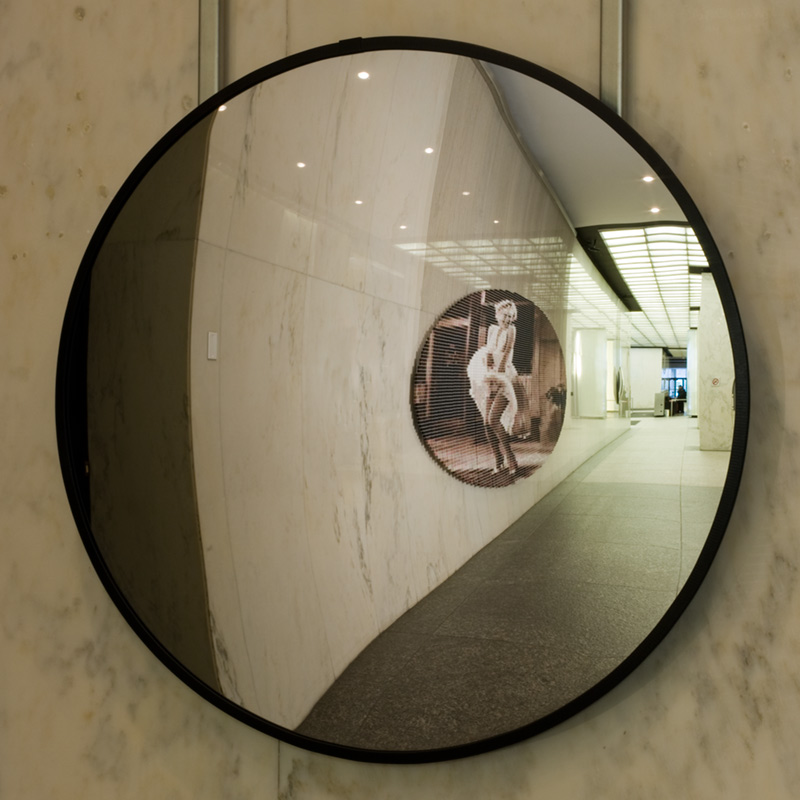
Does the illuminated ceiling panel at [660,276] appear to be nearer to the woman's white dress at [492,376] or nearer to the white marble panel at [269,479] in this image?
the woman's white dress at [492,376]

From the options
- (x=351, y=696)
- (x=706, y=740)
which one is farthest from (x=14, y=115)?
(x=706, y=740)

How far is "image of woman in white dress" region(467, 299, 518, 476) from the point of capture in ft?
3.41

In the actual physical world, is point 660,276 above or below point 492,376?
above

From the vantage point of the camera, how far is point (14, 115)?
1.40 m

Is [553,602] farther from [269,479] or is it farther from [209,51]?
[209,51]

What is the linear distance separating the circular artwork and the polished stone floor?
8 centimetres

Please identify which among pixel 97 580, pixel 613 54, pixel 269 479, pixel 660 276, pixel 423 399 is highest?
pixel 613 54

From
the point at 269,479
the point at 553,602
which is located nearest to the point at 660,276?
the point at 553,602

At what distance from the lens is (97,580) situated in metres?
1.34

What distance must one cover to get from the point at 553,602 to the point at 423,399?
34 centimetres

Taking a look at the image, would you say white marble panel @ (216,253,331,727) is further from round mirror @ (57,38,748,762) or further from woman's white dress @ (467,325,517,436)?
woman's white dress @ (467,325,517,436)

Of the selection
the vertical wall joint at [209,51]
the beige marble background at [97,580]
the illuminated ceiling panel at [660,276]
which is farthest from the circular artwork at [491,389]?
the vertical wall joint at [209,51]

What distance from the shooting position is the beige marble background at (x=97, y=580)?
1.02 metres

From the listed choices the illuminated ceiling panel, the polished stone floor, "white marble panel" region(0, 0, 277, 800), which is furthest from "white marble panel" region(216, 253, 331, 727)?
the illuminated ceiling panel
